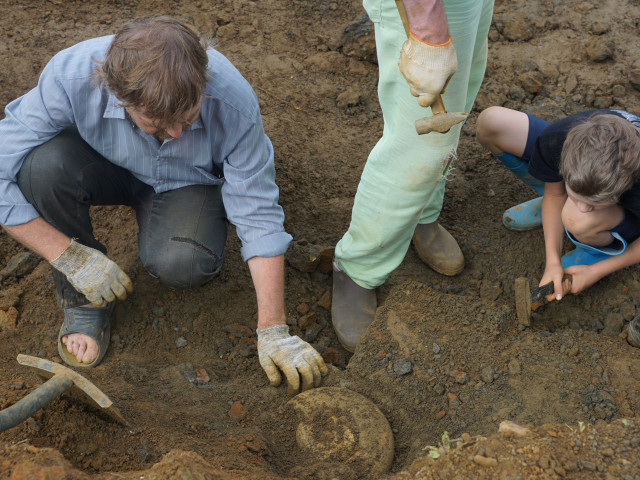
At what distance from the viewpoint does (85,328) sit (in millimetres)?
2441

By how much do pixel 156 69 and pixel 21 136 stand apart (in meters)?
0.72

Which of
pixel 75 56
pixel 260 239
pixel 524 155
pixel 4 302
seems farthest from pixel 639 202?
pixel 4 302

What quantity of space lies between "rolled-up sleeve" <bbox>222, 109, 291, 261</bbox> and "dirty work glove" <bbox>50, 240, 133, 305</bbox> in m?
0.52

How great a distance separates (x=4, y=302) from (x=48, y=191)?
0.66 meters

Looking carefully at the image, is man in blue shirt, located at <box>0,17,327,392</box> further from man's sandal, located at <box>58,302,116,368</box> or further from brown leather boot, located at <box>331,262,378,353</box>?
brown leather boot, located at <box>331,262,378,353</box>

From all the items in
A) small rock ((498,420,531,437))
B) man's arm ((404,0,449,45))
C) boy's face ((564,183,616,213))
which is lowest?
small rock ((498,420,531,437))

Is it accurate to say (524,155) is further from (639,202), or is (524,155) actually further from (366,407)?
(366,407)

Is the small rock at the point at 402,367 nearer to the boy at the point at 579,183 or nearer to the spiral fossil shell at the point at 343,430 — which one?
the spiral fossil shell at the point at 343,430

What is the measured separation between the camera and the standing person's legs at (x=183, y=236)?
2.47 meters

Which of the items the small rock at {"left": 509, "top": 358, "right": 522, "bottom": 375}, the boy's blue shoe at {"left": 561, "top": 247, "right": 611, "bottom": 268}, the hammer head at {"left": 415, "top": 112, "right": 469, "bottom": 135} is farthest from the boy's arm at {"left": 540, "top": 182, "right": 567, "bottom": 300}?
the hammer head at {"left": 415, "top": 112, "right": 469, "bottom": 135}

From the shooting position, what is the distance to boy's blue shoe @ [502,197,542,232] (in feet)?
9.30

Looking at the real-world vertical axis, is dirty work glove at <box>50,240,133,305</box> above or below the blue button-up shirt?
below

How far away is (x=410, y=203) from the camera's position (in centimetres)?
222

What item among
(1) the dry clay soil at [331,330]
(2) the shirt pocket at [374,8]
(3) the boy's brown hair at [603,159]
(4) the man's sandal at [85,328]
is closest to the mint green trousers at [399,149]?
(2) the shirt pocket at [374,8]
